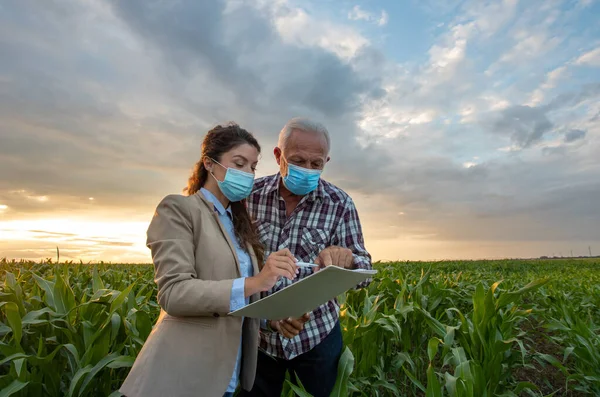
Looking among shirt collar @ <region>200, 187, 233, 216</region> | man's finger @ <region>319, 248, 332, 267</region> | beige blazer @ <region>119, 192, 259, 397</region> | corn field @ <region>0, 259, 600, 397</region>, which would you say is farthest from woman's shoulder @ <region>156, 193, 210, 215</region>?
corn field @ <region>0, 259, 600, 397</region>

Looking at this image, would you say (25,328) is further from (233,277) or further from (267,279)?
(267,279)

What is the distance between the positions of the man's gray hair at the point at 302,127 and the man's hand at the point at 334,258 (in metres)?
0.60

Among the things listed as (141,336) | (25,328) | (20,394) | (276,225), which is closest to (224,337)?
(276,225)

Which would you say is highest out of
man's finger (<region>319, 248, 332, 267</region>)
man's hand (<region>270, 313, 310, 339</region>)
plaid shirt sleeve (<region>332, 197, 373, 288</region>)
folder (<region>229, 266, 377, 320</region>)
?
plaid shirt sleeve (<region>332, 197, 373, 288</region>)

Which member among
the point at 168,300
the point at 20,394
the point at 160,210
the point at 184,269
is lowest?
the point at 20,394

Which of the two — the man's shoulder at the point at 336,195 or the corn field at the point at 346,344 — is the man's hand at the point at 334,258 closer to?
the man's shoulder at the point at 336,195

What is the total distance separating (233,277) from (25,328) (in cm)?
240

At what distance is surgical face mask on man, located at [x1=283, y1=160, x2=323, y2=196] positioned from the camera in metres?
2.38

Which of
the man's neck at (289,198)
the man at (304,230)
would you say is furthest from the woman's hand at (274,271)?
the man's neck at (289,198)

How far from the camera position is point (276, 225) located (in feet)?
8.07

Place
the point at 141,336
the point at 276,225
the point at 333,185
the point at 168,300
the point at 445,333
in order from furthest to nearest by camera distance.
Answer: the point at 445,333, the point at 141,336, the point at 333,185, the point at 276,225, the point at 168,300

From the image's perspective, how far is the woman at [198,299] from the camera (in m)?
1.62

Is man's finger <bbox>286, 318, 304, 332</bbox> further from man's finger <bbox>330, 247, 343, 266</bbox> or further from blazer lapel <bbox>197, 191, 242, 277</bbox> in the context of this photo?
blazer lapel <bbox>197, 191, 242, 277</bbox>

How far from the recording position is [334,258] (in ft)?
6.88
